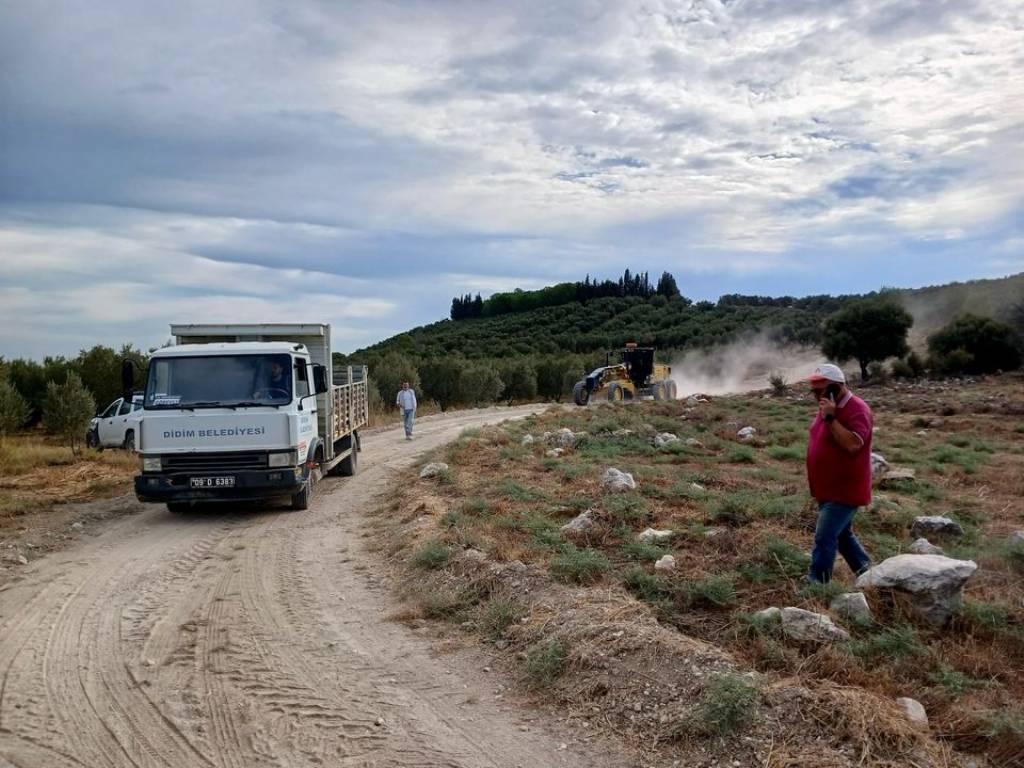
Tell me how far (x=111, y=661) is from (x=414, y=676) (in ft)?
7.28

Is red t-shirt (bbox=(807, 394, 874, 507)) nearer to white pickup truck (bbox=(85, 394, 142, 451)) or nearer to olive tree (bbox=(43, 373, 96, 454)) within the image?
white pickup truck (bbox=(85, 394, 142, 451))

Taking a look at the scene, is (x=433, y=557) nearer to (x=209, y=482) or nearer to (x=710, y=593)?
(x=710, y=593)

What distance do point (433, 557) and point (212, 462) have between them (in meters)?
4.70

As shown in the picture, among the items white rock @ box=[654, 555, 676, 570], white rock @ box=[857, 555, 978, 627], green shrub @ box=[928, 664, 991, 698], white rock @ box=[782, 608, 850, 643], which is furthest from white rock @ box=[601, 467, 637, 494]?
green shrub @ box=[928, 664, 991, 698]

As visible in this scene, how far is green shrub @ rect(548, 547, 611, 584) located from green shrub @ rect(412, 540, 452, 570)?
1167 mm

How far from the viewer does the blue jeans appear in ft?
19.0

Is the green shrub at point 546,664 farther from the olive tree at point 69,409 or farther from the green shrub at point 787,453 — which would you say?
the olive tree at point 69,409

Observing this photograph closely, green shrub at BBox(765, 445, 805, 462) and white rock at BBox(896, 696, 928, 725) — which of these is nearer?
white rock at BBox(896, 696, 928, 725)

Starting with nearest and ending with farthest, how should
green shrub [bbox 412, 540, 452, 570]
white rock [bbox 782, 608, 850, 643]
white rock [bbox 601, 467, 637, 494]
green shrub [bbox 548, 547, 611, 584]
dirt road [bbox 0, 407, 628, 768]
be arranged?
dirt road [bbox 0, 407, 628, 768] < white rock [bbox 782, 608, 850, 643] < green shrub [bbox 548, 547, 611, 584] < green shrub [bbox 412, 540, 452, 570] < white rock [bbox 601, 467, 637, 494]

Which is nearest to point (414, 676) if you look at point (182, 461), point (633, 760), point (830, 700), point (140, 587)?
point (633, 760)

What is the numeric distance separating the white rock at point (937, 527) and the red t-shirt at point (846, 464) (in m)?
2.94

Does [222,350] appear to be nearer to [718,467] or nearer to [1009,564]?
[718,467]

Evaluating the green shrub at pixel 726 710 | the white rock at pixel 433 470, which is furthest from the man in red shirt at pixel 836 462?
the white rock at pixel 433 470

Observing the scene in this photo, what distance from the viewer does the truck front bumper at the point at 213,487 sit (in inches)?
416
